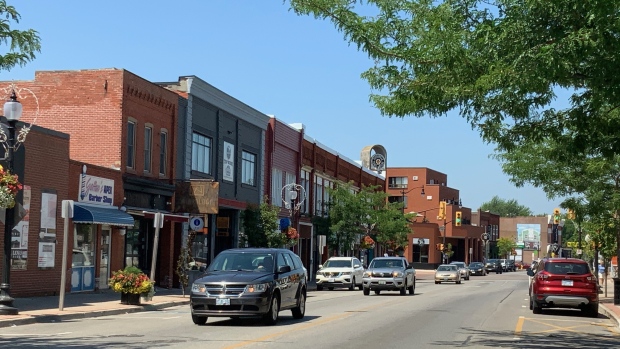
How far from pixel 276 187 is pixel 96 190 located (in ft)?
68.8

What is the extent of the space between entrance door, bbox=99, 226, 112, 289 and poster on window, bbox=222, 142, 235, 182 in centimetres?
1045

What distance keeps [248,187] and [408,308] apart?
766 inches

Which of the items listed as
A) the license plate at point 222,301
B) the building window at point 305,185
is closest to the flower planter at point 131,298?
the license plate at point 222,301

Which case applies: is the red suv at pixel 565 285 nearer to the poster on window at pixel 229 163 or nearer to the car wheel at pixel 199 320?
the car wheel at pixel 199 320

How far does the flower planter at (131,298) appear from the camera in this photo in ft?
82.6

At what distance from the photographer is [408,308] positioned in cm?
2711

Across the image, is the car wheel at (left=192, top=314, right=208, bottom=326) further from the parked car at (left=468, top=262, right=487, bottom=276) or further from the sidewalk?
the parked car at (left=468, top=262, right=487, bottom=276)

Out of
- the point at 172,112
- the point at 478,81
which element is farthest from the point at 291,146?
the point at 478,81

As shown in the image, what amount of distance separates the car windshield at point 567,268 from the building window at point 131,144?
1562 cm

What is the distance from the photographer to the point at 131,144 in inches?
1310

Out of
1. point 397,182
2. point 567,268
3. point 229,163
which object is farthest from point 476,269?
point 567,268

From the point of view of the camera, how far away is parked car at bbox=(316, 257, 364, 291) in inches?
1708

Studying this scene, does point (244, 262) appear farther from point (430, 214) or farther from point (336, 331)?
point (430, 214)

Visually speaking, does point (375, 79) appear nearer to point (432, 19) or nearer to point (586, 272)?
point (432, 19)
